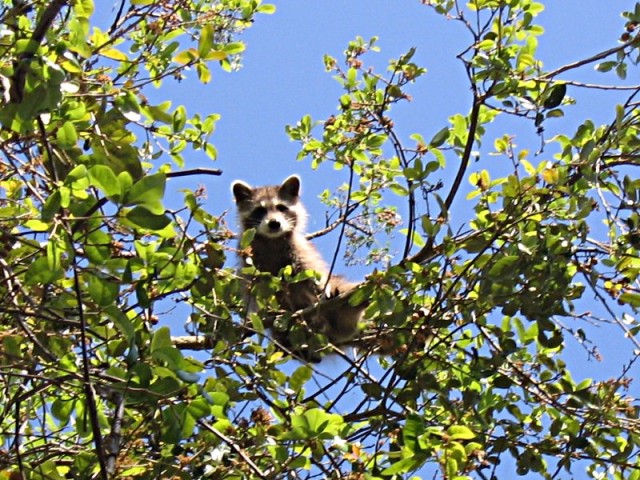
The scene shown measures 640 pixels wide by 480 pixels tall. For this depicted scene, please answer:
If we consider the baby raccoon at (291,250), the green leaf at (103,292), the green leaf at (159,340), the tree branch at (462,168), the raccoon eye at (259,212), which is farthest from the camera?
the raccoon eye at (259,212)

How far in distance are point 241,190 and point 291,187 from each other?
491mm

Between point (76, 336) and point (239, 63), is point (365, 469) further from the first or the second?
point (239, 63)

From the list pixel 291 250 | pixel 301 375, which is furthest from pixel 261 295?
pixel 291 250

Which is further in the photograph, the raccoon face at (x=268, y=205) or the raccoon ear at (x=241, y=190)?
the raccoon ear at (x=241, y=190)

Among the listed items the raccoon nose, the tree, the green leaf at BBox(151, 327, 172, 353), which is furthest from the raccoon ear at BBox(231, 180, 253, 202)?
the green leaf at BBox(151, 327, 172, 353)

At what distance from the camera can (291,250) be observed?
855cm

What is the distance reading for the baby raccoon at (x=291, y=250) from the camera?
21.9 feet

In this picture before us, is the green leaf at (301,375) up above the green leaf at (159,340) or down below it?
above

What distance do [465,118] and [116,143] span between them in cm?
210

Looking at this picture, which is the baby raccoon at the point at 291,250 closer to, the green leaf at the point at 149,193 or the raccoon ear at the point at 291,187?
the raccoon ear at the point at 291,187

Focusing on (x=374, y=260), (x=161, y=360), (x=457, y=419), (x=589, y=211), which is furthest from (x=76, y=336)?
(x=374, y=260)

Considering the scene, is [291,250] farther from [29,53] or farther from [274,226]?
[29,53]

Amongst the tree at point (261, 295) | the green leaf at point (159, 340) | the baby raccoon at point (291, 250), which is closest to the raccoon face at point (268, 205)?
the baby raccoon at point (291, 250)

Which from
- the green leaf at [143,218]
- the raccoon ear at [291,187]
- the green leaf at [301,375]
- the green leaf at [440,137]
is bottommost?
the green leaf at [143,218]
